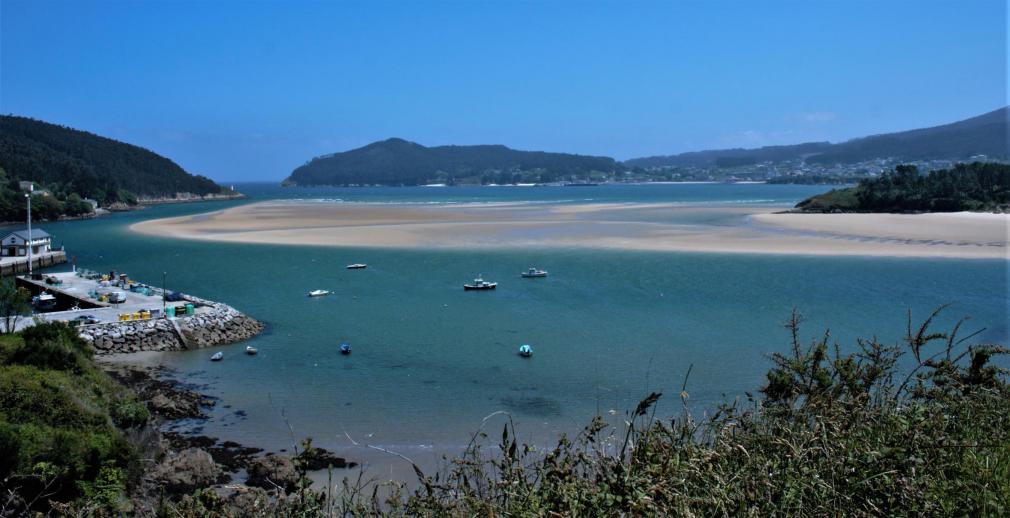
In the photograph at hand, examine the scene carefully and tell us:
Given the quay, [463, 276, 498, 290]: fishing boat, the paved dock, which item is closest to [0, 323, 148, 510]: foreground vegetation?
the quay

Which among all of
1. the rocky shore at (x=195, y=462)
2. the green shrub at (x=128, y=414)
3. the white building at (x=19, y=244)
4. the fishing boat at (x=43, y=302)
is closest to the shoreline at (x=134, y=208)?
the white building at (x=19, y=244)

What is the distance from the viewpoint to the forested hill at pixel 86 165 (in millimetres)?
90625

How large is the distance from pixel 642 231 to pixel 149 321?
33264 millimetres

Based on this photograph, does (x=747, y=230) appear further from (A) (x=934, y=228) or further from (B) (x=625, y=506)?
(B) (x=625, y=506)

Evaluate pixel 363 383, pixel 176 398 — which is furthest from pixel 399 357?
pixel 176 398

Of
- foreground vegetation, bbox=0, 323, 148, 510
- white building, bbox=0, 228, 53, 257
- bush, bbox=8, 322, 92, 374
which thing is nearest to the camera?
foreground vegetation, bbox=0, 323, 148, 510

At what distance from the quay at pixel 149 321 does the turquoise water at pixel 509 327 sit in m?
0.96

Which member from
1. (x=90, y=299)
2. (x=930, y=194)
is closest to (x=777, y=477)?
(x=90, y=299)

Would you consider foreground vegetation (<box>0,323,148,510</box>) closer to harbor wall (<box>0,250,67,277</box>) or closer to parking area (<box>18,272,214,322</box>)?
parking area (<box>18,272,214,322</box>)

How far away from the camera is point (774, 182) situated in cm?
17862

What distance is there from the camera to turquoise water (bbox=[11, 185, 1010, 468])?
13.4 metres

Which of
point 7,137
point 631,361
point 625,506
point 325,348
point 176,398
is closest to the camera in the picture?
point 625,506

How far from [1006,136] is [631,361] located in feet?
666

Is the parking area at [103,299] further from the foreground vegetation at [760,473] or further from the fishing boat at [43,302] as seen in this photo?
the foreground vegetation at [760,473]
